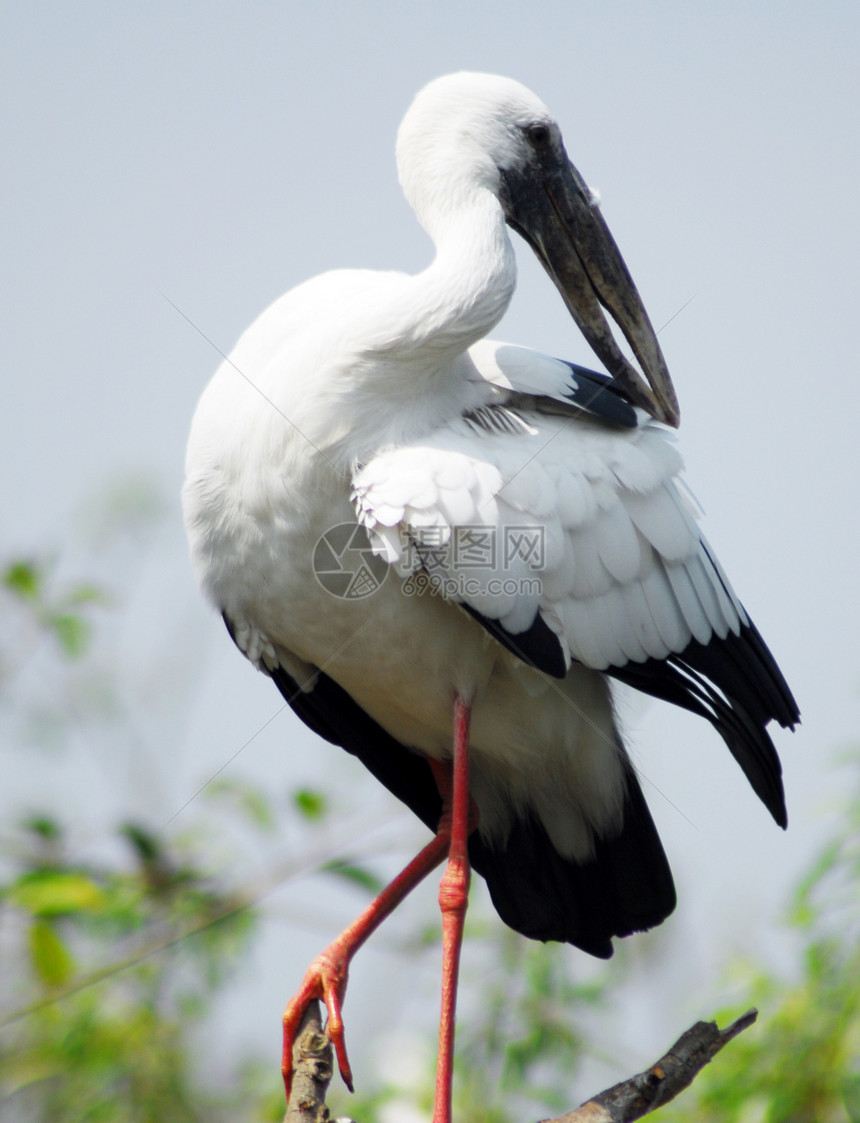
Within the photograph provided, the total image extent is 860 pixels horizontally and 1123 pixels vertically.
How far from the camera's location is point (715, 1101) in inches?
146

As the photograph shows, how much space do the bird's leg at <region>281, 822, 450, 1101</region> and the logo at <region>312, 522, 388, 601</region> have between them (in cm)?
96

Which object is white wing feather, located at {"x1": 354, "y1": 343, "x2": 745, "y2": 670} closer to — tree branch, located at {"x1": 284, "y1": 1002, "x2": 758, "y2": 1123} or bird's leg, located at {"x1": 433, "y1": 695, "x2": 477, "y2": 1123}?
bird's leg, located at {"x1": 433, "y1": 695, "x2": 477, "y2": 1123}

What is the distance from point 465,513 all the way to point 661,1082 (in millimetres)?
1331

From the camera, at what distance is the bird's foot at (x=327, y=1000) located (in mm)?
2865

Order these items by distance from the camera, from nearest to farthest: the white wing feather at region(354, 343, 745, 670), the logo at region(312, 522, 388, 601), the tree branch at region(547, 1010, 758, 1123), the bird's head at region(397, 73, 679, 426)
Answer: the tree branch at region(547, 1010, 758, 1123) → the white wing feather at region(354, 343, 745, 670) → the logo at region(312, 522, 388, 601) → the bird's head at region(397, 73, 679, 426)

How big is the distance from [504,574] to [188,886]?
3.69 ft

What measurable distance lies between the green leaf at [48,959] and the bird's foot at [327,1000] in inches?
25.3

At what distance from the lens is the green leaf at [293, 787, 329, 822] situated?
3.24m

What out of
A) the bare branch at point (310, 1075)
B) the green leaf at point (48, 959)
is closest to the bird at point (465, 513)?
the bare branch at point (310, 1075)

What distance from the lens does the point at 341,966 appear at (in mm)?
3041

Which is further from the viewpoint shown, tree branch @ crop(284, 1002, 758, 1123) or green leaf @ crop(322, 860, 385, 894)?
green leaf @ crop(322, 860, 385, 894)

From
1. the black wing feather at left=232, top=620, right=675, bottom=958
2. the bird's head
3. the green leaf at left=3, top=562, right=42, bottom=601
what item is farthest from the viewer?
the black wing feather at left=232, top=620, right=675, bottom=958

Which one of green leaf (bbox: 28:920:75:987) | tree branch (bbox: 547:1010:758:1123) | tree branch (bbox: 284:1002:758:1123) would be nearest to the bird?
tree branch (bbox: 284:1002:758:1123)

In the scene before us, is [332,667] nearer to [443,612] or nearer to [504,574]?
[443,612]
